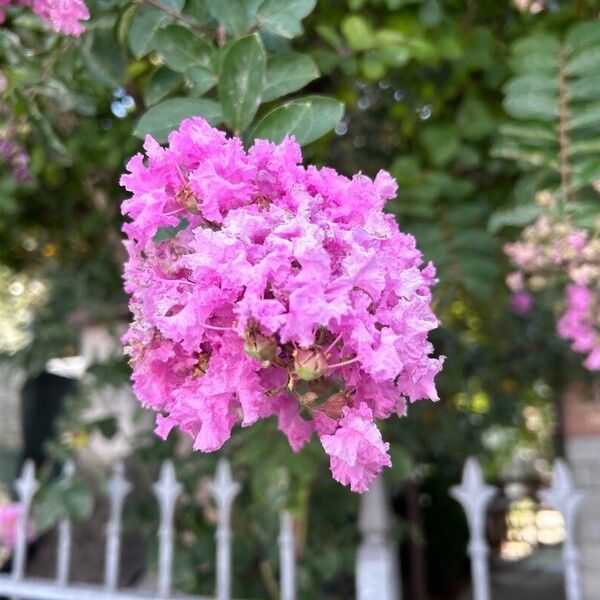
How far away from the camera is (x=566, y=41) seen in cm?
123

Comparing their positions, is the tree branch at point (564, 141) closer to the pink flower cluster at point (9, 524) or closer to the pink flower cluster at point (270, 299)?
the pink flower cluster at point (270, 299)

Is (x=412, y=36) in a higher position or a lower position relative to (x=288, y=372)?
higher

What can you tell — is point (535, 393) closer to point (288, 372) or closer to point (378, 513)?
point (378, 513)

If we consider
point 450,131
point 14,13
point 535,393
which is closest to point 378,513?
point 450,131

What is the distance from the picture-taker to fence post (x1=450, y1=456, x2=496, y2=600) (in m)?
1.46

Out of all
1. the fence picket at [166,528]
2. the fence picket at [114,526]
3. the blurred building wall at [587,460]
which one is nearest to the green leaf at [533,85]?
the fence picket at [166,528]

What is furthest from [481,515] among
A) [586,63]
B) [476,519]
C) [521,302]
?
→ [521,302]

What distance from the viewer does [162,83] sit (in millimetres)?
911

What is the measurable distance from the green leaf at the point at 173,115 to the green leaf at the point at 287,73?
0.06 meters

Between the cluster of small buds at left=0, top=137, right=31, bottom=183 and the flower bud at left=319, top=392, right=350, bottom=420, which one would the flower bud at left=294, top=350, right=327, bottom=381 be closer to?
the flower bud at left=319, top=392, right=350, bottom=420

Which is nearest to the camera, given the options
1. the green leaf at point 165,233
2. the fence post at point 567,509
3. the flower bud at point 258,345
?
the flower bud at point 258,345

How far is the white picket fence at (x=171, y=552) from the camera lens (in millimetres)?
1624

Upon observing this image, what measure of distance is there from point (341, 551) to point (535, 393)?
2.03m

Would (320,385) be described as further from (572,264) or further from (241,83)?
(572,264)
